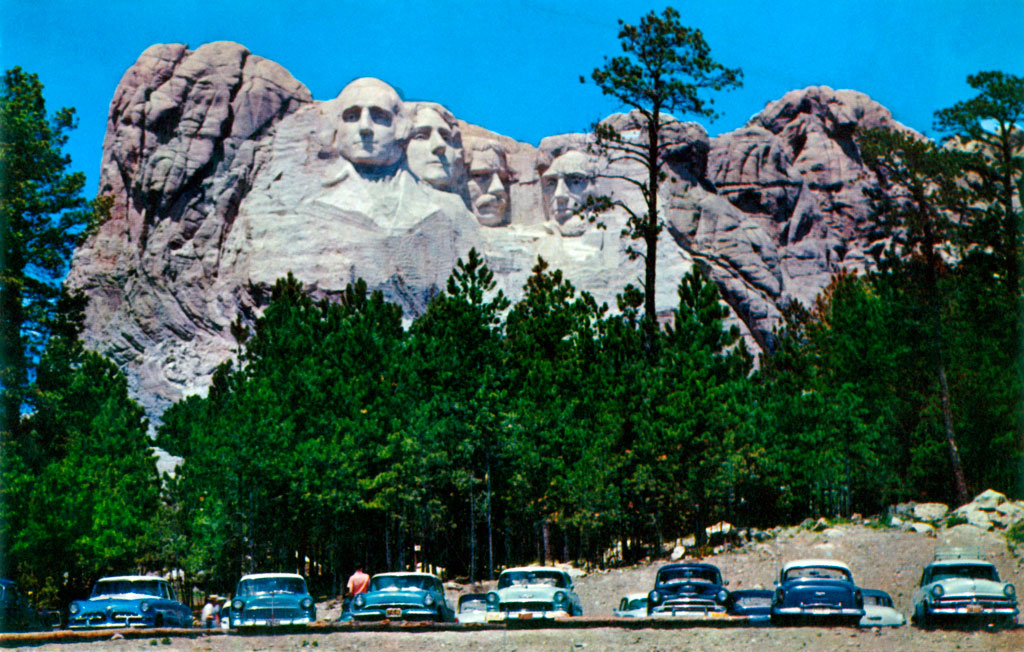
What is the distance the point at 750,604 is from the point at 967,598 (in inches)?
220

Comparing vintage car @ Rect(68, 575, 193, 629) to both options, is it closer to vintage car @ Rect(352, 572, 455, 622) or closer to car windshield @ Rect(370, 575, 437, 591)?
vintage car @ Rect(352, 572, 455, 622)

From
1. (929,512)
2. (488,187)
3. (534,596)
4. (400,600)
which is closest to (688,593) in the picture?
(534,596)

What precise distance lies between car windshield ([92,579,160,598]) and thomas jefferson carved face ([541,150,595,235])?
6696cm

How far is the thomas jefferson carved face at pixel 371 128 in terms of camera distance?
286 feet

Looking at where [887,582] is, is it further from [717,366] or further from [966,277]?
[966,277]

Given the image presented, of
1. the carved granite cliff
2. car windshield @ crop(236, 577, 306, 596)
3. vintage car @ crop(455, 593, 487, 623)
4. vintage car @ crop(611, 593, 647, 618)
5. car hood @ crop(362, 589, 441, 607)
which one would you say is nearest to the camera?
car hood @ crop(362, 589, 441, 607)

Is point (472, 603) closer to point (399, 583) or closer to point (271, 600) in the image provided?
point (399, 583)

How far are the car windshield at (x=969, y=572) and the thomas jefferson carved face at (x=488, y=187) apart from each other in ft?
233

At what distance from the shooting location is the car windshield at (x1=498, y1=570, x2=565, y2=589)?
27.3 m

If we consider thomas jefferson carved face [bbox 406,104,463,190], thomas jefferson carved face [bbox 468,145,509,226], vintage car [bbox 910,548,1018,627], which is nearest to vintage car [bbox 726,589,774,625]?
vintage car [bbox 910,548,1018,627]

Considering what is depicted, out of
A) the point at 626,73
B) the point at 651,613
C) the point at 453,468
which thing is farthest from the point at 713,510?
the point at 651,613

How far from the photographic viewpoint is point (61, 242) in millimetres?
40750

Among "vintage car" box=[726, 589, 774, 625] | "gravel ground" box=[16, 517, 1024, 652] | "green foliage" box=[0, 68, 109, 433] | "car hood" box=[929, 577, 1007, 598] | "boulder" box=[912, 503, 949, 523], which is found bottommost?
"gravel ground" box=[16, 517, 1024, 652]

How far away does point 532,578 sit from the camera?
1080 inches
